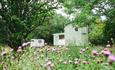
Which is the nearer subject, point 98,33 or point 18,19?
point 18,19

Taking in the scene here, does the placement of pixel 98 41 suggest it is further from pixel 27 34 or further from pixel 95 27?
pixel 27 34

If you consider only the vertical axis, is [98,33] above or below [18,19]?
below

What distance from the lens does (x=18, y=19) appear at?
64.4ft

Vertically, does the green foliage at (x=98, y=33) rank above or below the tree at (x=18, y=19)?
below

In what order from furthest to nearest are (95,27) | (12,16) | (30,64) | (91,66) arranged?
(95,27) < (12,16) < (30,64) < (91,66)

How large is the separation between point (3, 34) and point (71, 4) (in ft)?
103

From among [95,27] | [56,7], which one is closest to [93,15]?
[95,27]

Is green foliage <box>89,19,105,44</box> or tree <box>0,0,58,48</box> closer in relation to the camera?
tree <box>0,0,58,48</box>

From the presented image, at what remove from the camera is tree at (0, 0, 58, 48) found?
64.8 feet

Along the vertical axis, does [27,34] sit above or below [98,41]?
above

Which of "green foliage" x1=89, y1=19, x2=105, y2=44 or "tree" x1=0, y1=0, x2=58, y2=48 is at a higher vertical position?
A: "tree" x1=0, y1=0, x2=58, y2=48

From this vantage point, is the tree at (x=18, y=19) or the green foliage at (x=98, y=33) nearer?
the tree at (x=18, y=19)

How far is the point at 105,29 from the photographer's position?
165 feet

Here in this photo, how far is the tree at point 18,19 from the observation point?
64.8ft
